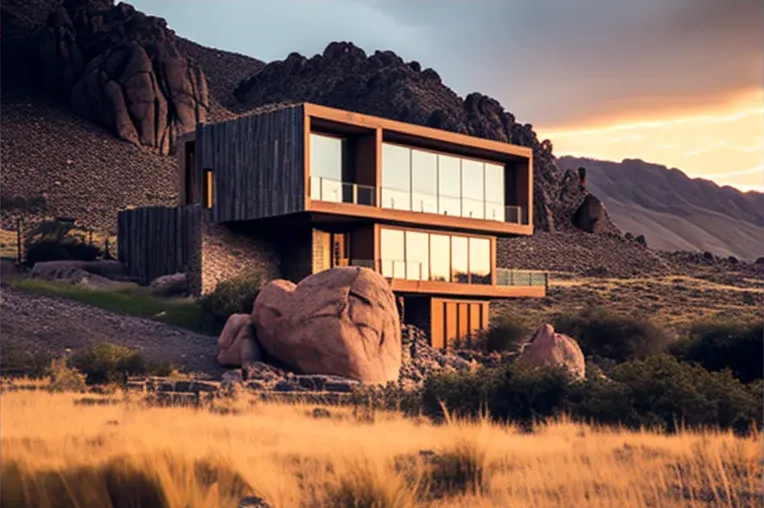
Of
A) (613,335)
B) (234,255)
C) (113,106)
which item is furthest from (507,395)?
(113,106)

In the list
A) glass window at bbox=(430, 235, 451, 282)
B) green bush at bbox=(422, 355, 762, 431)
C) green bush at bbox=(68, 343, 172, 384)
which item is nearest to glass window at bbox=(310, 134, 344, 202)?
glass window at bbox=(430, 235, 451, 282)

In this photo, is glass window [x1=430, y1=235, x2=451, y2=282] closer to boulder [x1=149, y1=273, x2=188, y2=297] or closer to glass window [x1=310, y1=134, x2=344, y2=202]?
glass window [x1=310, y1=134, x2=344, y2=202]

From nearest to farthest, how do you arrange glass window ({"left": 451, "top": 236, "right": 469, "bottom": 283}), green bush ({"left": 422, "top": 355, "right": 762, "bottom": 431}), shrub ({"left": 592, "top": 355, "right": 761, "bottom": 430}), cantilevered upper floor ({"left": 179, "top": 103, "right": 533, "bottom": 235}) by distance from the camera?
shrub ({"left": 592, "top": 355, "right": 761, "bottom": 430}) < green bush ({"left": 422, "top": 355, "right": 762, "bottom": 431}) < cantilevered upper floor ({"left": 179, "top": 103, "right": 533, "bottom": 235}) < glass window ({"left": 451, "top": 236, "right": 469, "bottom": 283})

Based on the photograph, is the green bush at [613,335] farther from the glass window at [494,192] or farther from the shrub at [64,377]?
the shrub at [64,377]

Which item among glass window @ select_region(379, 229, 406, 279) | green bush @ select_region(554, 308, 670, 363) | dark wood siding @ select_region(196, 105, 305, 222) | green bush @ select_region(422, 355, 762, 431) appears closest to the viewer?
green bush @ select_region(422, 355, 762, 431)

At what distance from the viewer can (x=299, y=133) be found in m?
46.2

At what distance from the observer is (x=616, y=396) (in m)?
24.3

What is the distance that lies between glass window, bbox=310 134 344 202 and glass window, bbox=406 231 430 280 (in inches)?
159

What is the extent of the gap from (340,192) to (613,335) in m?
13.5

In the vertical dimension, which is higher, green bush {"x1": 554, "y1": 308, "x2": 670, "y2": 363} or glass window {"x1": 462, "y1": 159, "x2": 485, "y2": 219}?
glass window {"x1": 462, "y1": 159, "x2": 485, "y2": 219}

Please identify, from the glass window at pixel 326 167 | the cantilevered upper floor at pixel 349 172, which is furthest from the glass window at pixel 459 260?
the glass window at pixel 326 167

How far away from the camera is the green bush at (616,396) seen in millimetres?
23234

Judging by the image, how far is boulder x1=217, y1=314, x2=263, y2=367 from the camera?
36625mm

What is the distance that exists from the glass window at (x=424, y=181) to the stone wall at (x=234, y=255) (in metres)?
6.48
